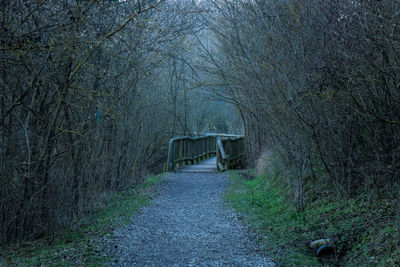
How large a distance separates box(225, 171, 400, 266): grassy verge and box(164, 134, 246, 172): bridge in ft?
22.0

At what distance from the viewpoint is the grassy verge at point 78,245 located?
16.2 feet

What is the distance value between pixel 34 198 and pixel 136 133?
21.5 ft

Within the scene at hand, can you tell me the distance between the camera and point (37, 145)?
613cm

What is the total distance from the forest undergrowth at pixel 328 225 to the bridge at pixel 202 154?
6223 millimetres

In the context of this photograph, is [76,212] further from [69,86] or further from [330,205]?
[330,205]

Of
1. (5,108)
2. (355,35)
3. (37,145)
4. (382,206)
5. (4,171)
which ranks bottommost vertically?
(382,206)

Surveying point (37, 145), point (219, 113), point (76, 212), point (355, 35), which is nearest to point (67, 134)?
point (37, 145)

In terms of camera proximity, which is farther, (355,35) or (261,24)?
(261,24)

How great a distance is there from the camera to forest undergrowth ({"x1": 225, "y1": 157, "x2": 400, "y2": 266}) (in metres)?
4.53

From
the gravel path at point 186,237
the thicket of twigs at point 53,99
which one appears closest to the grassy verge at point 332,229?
the gravel path at point 186,237

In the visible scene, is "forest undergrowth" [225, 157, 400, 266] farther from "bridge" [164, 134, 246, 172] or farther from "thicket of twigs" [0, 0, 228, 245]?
"bridge" [164, 134, 246, 172]

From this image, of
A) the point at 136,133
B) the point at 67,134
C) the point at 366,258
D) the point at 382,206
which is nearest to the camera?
the point at 366,258

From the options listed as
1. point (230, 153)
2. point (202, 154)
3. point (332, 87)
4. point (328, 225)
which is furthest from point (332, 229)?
point (202, 154)

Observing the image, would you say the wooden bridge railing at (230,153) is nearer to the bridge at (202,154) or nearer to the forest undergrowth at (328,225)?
the bridge at (202,154)
